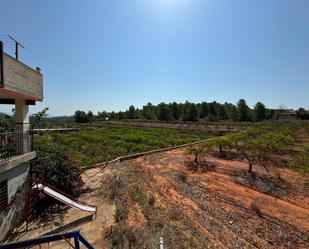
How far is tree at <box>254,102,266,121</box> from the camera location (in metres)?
55.8

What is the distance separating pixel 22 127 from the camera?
7.49m

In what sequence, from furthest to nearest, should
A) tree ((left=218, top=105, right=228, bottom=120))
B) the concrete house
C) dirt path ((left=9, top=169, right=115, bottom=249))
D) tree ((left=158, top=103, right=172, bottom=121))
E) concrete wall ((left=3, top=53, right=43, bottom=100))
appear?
tree ((left=158, top=103, right=172, bottom=121))
tree ((left=218, top=105, right=228, bottom=120))
dirt path ((left=9, top=169, right=115, bottom=249))
the concrete house
concrete wall ((left=3, top=53, right=43, bottom=100))

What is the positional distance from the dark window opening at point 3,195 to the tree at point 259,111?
187 ft

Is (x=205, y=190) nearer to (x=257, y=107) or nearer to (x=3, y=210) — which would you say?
(x=3, y=210)

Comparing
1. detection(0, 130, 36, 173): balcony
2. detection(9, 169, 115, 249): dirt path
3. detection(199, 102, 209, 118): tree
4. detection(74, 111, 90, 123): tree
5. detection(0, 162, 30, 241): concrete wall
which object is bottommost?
Answer: detection(9, 169, 115, 249): dirt path

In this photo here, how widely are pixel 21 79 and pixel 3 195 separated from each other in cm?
327

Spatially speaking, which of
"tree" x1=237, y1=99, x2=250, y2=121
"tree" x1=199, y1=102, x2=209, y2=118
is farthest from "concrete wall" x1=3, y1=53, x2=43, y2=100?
"tree" x1=199, y1=102, x2=209, y2=118

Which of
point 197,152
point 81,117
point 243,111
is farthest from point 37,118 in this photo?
point 81,117

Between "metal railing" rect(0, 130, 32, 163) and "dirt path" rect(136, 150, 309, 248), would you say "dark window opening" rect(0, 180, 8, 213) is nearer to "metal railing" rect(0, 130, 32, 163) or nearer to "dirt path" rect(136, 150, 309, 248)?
"metal railing" rect(0, 130, 32, 163)

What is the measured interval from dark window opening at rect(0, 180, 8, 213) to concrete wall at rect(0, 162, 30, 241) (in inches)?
4.1

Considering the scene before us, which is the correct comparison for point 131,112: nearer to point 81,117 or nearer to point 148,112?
point 148,112

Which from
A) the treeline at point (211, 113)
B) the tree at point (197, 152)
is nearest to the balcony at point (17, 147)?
the tree at point (197, 152)

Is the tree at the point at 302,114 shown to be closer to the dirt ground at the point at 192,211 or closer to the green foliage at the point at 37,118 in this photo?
the dirt ground at the point at 192,211

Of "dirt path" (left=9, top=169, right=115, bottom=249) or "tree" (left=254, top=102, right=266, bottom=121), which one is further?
"tree" (left=254, top=102, right=266, bottom=121)
